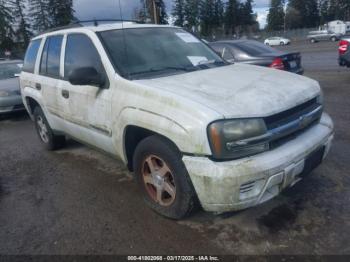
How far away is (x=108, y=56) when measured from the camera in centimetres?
351

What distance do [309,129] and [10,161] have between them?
181 inches

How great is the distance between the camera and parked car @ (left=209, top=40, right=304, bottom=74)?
786 cm

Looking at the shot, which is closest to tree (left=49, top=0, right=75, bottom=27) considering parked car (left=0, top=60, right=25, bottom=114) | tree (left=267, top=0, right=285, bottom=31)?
parked car (left=0, top=60, right=25, bottom=114)

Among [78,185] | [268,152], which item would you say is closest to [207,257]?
[268,152]

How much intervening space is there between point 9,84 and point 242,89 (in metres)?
7.77

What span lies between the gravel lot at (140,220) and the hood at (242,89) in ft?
3.50

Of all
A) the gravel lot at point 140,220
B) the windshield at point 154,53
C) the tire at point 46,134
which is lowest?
the gravel lot at point 140,220

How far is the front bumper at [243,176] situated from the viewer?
2535mm

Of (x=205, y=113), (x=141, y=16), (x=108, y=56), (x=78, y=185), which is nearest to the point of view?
(x=205, y=113)

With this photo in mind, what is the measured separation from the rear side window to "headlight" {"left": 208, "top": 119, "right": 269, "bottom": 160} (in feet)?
9.13

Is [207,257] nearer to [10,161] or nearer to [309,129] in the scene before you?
[309,129]

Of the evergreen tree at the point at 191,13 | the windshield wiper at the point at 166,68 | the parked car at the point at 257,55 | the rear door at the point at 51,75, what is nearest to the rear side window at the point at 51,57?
the rear door at the point at 51,75

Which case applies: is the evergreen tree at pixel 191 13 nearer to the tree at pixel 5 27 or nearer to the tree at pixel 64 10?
the tree at pixel 5 27

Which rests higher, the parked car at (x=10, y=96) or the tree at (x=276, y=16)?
the tree at (x=276, y=16)
